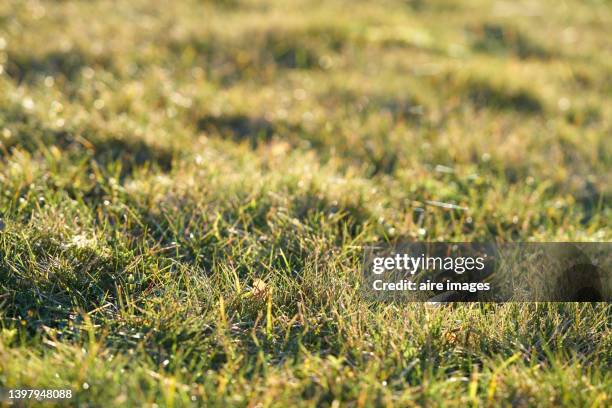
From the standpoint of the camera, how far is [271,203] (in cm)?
314

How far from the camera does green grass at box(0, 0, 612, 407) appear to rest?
2.11 metres

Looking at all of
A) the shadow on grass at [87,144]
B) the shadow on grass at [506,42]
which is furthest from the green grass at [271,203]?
the shadow on grass at [506,42]

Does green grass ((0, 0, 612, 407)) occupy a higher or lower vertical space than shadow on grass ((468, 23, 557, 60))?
lower

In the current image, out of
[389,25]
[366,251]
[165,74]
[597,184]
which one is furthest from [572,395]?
[389,25]

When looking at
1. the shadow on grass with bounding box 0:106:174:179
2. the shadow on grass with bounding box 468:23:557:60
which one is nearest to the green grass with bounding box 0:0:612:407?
the shadow on grass with bounding box 0:106:174:179

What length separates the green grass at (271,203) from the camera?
6.92ft

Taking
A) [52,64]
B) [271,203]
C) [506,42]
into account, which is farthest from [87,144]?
[506,42]

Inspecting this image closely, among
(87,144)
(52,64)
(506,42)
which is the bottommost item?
(87,144)

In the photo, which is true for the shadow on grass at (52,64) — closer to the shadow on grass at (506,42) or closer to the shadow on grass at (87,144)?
the shadow on grass at (87,144)

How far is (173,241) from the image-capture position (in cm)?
281

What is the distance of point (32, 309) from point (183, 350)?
66cm

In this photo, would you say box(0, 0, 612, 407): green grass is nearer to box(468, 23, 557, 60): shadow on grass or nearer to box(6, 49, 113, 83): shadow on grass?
box(6, 49, 113, 83): shadow on grass

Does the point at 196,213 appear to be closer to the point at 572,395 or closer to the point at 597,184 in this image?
the point at 572,395

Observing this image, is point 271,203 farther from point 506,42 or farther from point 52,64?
point 506,42
